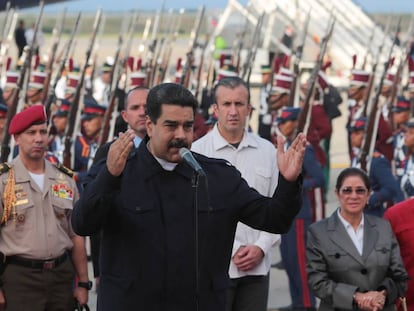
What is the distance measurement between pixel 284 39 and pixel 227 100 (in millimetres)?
20164

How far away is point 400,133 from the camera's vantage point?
10617 millimetres

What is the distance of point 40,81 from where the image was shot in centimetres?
1480

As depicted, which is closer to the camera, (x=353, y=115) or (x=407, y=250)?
(x=407, y=250)

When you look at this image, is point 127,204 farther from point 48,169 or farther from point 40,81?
point 40,81

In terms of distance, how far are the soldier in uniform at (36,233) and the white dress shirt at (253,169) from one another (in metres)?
0.73

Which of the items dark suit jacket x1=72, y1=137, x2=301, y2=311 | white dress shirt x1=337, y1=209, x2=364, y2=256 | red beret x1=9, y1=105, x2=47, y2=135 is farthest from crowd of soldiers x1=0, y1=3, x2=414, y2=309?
dark suit jacket x1=72, y1=137, x2=301, y2=311

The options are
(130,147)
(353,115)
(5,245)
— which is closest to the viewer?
(130,147)

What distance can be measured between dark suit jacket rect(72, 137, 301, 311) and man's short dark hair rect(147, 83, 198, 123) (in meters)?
0.16

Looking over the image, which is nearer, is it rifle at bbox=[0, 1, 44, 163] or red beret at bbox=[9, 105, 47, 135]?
red beret at bbox=[9, 105, 47, 135]

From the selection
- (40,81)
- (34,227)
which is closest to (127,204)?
(34,227)

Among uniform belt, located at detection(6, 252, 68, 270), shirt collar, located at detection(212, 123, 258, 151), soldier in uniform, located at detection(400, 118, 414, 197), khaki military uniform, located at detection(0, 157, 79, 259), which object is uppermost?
soldier in uniform, located at detection(400, 118, 414, 197)

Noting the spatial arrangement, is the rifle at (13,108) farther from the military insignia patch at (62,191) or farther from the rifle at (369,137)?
the military insignia patch at (62,191)

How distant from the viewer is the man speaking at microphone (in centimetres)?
459

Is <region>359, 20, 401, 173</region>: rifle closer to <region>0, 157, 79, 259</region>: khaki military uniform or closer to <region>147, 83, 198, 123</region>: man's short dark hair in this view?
<region>0, 157, 79, 259</region>: khaki military uniform
